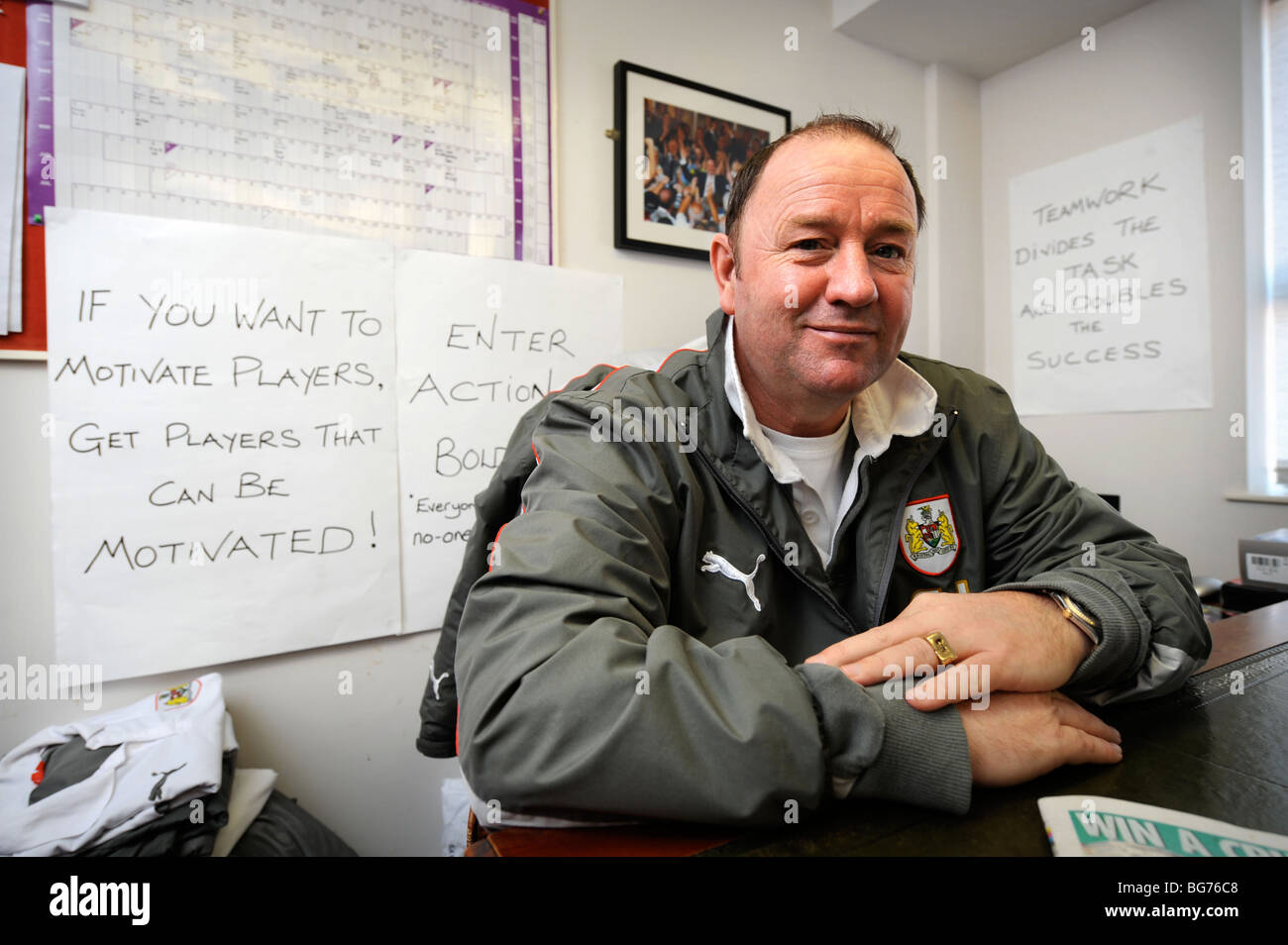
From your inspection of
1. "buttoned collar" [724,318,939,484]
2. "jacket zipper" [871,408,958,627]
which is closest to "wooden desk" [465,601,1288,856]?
"jacket zipper" [871,408,958,627]

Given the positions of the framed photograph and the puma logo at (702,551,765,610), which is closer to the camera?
the puma logo at (702,551,765,610)

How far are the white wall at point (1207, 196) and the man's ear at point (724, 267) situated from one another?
5.40 feet

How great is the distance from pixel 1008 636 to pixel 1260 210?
1.86m

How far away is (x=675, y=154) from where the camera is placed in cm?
174

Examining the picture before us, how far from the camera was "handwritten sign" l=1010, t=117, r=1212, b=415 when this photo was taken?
1.85m

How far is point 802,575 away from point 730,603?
10cm

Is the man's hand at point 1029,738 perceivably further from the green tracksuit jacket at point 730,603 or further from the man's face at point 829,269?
the man's face at point 829,269

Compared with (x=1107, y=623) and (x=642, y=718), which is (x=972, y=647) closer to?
(x=1107, y=623)

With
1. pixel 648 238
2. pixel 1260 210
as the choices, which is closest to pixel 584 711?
pixel 648 238

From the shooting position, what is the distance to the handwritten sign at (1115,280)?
1846mm

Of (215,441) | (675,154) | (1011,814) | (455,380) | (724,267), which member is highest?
(675,154)

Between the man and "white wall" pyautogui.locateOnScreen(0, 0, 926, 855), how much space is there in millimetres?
550

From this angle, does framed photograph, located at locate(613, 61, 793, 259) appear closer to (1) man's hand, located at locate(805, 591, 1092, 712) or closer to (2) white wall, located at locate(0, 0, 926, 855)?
(2) white wall, located at locate(0, 0, 926, 855)

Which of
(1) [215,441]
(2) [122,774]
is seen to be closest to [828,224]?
(1) [215,441]
